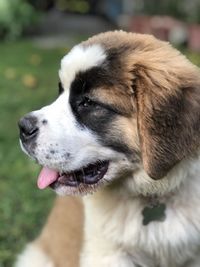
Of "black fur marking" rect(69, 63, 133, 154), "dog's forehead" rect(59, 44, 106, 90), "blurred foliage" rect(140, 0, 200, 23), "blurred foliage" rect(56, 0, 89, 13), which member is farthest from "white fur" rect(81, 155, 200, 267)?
"blurred foliage" rect(56, 0, 89, 13)

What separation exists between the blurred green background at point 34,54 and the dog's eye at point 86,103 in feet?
4.85

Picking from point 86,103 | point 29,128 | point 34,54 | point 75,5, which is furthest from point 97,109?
point 75,5

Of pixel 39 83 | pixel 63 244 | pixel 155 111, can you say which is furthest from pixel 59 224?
pixel 39 83

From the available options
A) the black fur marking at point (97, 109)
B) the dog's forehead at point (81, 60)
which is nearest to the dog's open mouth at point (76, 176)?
the black fur marking at point (97, 109)

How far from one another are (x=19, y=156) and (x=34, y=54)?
14.0ft

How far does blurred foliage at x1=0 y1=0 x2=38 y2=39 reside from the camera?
1095 cm

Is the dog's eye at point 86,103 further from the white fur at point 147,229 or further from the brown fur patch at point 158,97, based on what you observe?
the white fur at point 147,229

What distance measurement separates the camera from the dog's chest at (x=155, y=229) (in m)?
3.43

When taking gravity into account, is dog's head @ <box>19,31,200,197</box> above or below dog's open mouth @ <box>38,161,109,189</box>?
above

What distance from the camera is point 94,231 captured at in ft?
11.7

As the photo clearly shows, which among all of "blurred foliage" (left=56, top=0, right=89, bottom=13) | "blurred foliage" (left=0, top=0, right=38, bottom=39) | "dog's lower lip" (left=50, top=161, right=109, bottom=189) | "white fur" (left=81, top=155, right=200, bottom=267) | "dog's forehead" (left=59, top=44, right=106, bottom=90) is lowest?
"blurred foliage" (left=56, top=0, right=89, bottom=13)

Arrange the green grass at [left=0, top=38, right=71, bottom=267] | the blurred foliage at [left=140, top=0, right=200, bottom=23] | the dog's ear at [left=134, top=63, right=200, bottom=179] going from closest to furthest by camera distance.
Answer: the dog's ear at [left=134, top=63, right=200, bottom=179] < the green grass at [left=0, top=38, right=71, bottom=267] < the blurred foliage at [left=140, top=0, right=200, bottom=23]

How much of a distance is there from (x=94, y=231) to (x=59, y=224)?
0.41 m

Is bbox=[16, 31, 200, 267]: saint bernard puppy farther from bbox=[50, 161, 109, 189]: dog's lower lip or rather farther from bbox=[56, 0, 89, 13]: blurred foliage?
bbox=[56, 0, 89, 13]: blurred foliage
